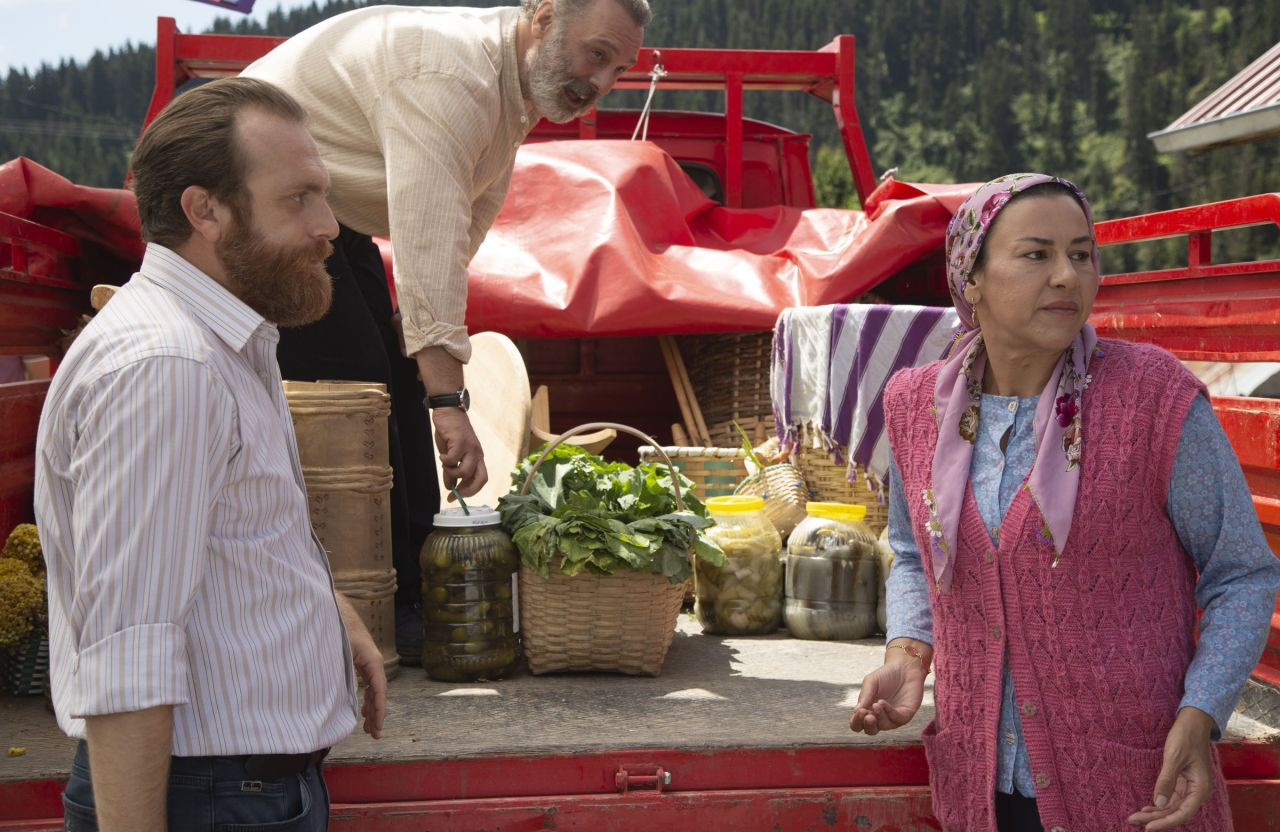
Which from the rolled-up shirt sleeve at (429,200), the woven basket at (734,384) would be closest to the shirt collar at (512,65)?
A: the rolled-up shirt sleeve at (429,200)

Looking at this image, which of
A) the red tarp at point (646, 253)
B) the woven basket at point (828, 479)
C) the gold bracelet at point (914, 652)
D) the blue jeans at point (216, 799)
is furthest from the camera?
the red tarp at point (646, 253)

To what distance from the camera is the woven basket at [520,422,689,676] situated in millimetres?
2721

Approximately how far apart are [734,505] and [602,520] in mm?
590

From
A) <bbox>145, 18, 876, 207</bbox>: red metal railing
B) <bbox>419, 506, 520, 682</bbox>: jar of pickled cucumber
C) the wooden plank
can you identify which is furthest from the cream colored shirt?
<bbox>145, 18, 876, 207</bbox>: red metal railing

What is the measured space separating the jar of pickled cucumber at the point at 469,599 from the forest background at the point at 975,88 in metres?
30.1

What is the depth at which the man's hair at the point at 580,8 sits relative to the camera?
280 cm

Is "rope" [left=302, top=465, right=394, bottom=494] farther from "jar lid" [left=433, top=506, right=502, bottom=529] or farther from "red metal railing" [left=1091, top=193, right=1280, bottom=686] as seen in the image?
"red metal railing" [left=1091, top=193, right=1280, bottom=686]

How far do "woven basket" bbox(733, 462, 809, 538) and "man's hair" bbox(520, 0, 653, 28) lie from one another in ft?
4.93

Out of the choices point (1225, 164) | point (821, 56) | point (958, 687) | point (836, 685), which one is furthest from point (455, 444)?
point (1225, 164)

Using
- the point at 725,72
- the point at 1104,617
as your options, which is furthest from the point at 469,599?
the point at 725,72

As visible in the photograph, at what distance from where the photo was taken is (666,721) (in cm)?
228

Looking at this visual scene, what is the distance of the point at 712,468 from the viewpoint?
A: 4008 mm

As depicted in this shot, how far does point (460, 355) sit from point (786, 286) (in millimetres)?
1889

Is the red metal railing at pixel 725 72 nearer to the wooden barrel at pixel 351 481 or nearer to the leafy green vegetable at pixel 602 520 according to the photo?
the leafy green vegetable at pixel 602 520
